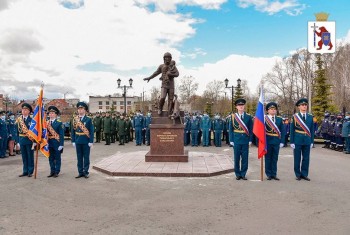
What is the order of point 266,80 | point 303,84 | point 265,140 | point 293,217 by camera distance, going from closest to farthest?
point 293,217 → point 265,140 → point 303,84 → point 266,80

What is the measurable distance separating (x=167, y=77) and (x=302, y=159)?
5283 millimetres

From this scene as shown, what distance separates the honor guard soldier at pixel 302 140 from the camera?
8.49 meters

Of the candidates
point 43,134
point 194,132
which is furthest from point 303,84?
point 43,134

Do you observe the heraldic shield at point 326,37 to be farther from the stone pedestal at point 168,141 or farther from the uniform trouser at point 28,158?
the uniform trouser at point 28,158

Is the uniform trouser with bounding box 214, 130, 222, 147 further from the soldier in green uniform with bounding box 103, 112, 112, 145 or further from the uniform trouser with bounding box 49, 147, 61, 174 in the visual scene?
the uniform trouser with bounding box 49, 147, 61, 174

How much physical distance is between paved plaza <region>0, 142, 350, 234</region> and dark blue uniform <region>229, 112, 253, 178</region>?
399mm

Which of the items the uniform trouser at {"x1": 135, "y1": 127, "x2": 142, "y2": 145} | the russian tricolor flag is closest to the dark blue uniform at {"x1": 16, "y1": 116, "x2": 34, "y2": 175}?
the russian tricolor flag

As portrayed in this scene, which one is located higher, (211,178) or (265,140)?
(265,140)

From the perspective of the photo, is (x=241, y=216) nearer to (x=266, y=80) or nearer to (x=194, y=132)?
(x=194, y=132)

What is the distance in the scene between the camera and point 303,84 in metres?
48.1

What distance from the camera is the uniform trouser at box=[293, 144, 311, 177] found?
8.50 meters

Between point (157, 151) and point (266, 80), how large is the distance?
1756 inches

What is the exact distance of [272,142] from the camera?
860cm

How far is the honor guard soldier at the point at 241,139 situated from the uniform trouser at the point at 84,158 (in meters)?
4.02
